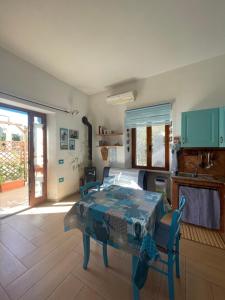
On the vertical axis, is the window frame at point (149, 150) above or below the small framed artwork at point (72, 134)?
below

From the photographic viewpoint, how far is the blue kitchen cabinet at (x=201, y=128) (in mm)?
2117

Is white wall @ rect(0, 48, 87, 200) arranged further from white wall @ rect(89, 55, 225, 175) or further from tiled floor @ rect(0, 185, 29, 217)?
white wall @ rect(89, 55, 225, 175)

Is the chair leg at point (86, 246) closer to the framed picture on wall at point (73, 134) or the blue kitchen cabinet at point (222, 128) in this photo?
the blue kitchen cabinet at point (222, 128)

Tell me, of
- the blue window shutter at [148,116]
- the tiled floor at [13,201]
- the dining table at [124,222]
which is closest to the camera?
the dining table at [124,222]

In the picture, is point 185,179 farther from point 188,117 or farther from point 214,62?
point 214,62

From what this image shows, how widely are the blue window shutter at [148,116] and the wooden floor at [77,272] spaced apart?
214 centimetres

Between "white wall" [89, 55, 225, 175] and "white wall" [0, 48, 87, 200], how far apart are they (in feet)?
3.09

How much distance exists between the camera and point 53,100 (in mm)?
3027

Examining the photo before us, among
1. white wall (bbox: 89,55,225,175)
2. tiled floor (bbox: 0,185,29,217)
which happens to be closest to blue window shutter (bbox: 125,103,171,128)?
white wall (bbox: 89,55,225,175)

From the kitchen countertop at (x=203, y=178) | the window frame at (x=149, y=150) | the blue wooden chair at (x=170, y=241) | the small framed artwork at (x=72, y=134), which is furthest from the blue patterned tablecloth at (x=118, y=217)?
the small framed artwork at (x=72, y=134)

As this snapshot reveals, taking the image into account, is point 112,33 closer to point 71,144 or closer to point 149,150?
point 149,150

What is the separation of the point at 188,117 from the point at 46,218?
2.99 metres

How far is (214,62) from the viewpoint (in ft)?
→ 8.01

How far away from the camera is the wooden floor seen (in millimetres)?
1196
